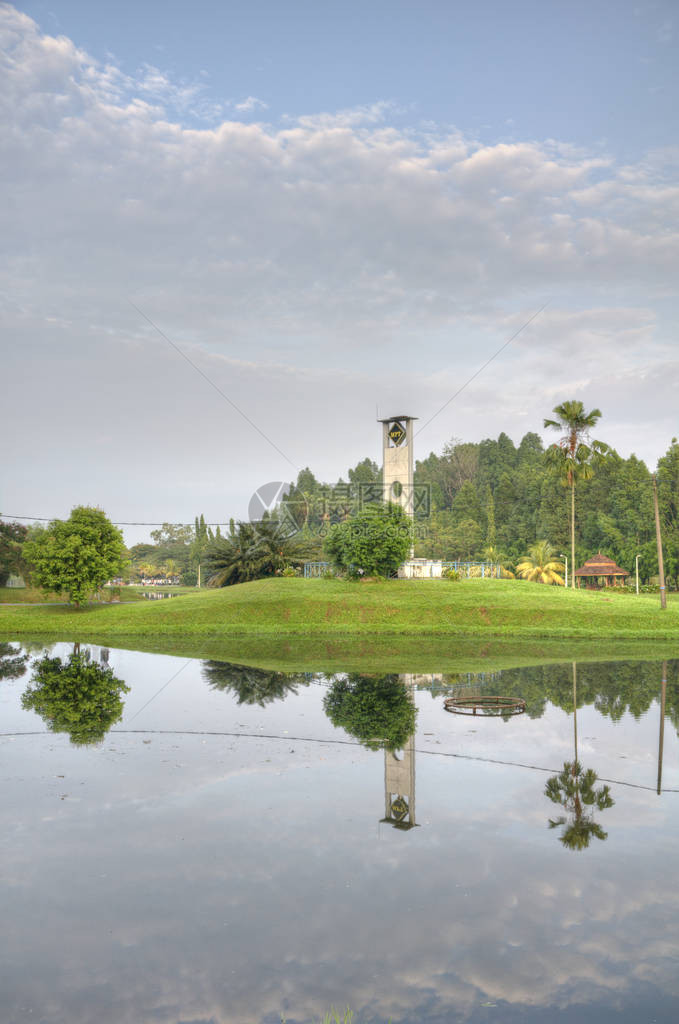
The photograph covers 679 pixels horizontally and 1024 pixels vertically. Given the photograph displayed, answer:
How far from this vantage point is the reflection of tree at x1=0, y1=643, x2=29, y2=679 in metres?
24.8

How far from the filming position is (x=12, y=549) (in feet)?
219

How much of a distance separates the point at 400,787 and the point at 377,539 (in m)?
32.2

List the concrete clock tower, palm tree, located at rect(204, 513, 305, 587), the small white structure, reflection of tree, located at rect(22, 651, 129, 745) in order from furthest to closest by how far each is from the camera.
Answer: palm tree, located at rect(204, 513, 305, 587) < the small white structure < the concrete clock tower < reflection of tree, located at rect(22, 651, 129, 745)

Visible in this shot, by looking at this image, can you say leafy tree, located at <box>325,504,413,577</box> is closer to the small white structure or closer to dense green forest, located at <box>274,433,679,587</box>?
the small white structure

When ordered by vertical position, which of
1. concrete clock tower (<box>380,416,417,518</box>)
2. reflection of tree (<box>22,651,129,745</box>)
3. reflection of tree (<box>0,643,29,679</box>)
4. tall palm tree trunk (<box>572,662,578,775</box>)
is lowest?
reflection of tree (<box>0,643,29,679</box>)

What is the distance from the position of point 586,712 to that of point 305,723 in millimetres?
6747

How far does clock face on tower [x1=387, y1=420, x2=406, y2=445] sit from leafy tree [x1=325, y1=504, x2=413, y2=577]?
491 cm

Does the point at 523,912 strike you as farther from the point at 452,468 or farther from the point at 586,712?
the point at 452,468

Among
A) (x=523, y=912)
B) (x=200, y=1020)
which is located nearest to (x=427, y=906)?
(x=523, y=912)

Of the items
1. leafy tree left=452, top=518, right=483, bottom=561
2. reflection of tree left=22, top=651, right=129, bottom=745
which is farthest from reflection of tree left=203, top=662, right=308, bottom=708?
leafy tree left=452, top=518, right=483, bottom=561

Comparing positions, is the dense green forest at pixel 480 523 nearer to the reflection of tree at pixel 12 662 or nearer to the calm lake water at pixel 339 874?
the reflection of tree at pixel 12 662

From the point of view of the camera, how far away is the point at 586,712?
1759cm

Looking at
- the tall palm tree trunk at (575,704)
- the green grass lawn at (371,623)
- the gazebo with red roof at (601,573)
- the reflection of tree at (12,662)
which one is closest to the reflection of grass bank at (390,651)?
the green grass lawn at (371,623)

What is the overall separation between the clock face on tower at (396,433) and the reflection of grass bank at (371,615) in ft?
30.5
